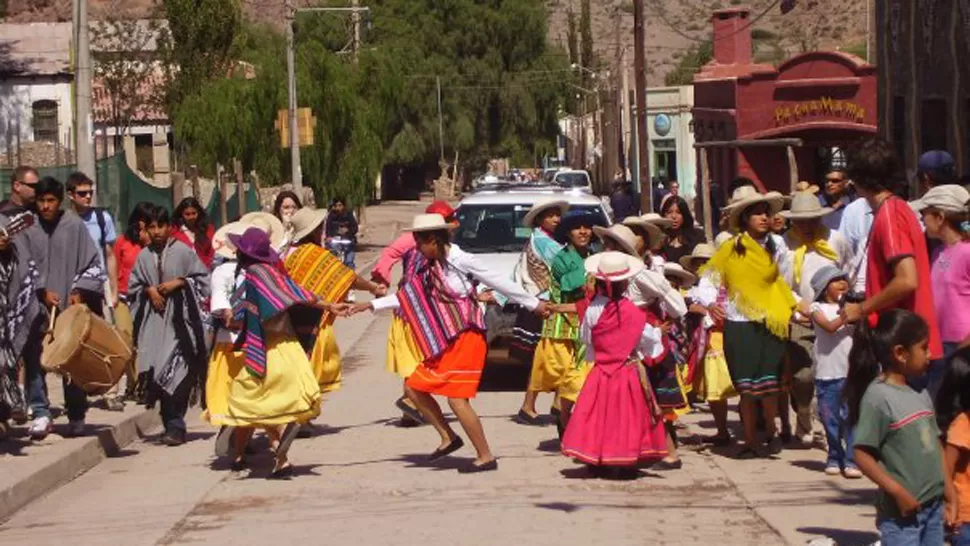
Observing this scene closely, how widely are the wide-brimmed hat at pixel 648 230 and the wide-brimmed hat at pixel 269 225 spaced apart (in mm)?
2560

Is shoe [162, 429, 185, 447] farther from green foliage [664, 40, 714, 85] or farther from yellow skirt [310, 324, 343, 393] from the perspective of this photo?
green foliage [664, 40, 714, 85]

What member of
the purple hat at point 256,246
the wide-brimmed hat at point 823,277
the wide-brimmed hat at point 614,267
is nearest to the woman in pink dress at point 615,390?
the wide-brimmed hat at point 614,267

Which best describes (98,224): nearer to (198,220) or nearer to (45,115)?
(198,220)

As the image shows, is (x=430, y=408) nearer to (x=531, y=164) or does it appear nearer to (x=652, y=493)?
(x=652, y=493)

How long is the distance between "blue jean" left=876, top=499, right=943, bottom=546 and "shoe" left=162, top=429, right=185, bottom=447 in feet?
25.6

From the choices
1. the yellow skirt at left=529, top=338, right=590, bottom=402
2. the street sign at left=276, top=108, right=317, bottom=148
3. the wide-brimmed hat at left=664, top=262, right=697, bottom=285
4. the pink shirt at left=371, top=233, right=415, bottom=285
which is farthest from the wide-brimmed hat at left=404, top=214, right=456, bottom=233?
the street sign at left=276, top=108, right=317, bottom=148

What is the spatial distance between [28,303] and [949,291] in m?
6.89

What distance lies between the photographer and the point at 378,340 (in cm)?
2388

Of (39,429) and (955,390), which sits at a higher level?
(955,390)

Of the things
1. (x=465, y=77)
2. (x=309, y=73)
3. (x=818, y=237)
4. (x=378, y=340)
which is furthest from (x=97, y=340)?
(x=465, y=77)

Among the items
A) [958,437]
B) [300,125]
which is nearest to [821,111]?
[300,125]

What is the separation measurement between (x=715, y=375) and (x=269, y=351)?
3.24m

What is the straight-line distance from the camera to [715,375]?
12.6 metres

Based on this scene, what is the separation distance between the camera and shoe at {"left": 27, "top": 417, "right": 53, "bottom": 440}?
13.1 meters
